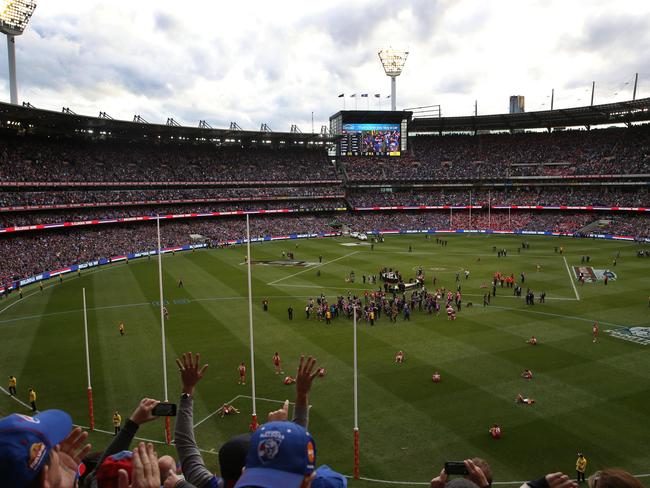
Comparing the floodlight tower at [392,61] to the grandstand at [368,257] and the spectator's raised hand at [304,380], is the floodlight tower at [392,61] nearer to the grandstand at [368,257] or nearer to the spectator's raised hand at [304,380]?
the grandstand at [368,257]

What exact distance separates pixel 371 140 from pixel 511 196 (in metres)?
32.0

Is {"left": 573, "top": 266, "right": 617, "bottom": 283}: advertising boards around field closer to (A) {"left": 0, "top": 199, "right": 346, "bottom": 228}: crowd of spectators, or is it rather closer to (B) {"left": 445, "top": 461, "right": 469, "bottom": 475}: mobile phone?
(B) {"left": 445, "top": 461, "right": 469, "bottom": 475}: mobile phone

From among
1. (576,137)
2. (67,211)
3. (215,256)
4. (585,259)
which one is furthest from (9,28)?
(576,137)

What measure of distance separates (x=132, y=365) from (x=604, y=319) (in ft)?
102

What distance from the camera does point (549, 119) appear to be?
100062mm

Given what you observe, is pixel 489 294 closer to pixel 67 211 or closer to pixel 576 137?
pixel 67 211

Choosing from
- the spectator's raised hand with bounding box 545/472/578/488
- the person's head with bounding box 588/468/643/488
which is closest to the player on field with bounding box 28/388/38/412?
the spectator's raised hand with bounding box 545/472/578/488

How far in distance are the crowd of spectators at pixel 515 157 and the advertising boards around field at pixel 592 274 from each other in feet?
156

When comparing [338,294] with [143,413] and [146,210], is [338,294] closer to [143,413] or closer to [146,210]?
[143,413]

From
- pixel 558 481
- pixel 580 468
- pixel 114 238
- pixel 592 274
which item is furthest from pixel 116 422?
pixel 114 238

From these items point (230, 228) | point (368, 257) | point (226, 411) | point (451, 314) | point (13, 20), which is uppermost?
point (13, 20)

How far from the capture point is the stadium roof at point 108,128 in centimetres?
6288

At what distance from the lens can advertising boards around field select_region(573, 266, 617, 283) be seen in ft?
153

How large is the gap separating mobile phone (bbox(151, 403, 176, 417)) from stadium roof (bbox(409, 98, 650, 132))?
96.3 meters
